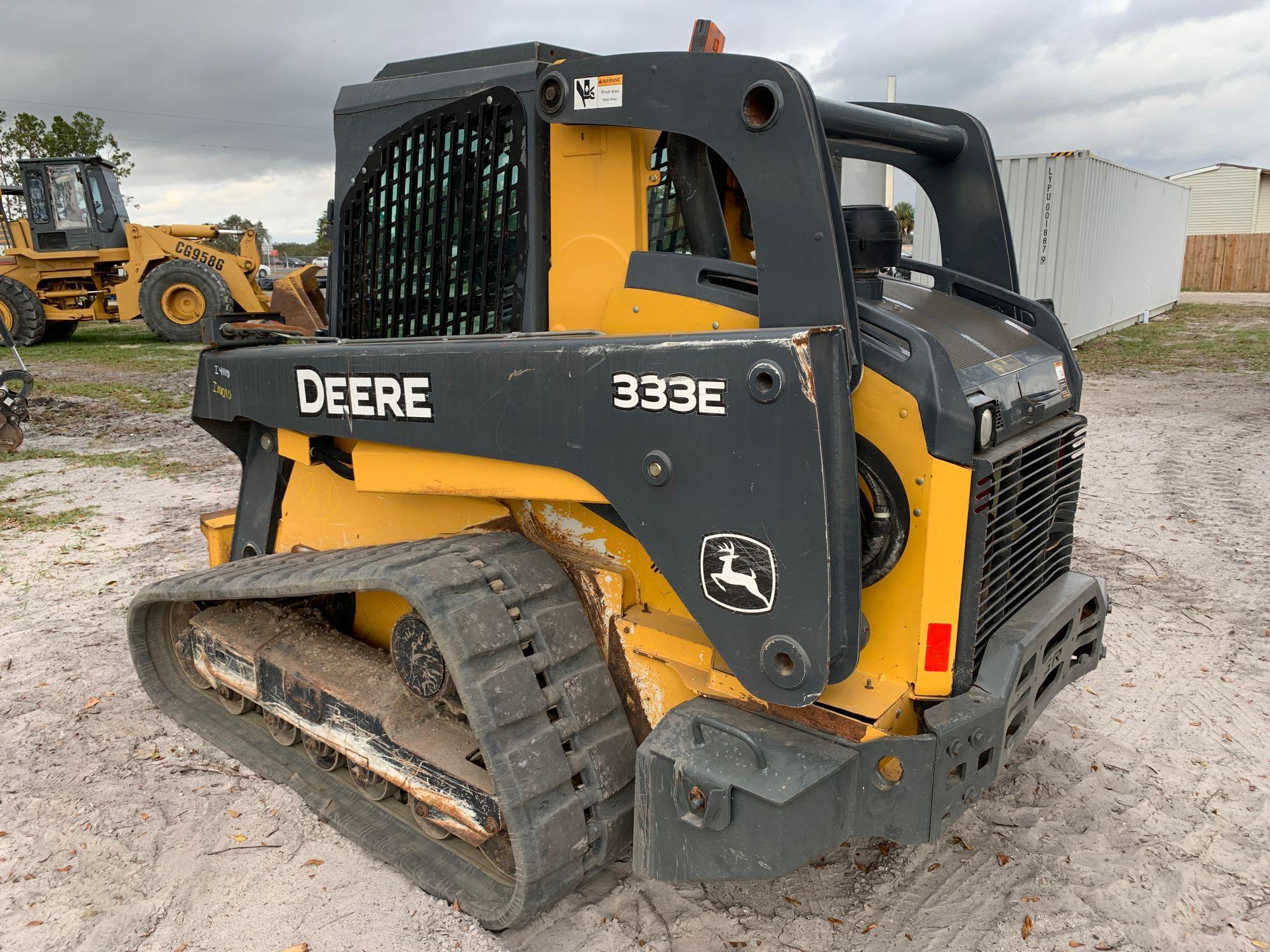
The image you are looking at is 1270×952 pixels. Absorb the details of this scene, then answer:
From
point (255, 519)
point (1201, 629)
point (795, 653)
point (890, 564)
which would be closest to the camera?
point (795, 653)

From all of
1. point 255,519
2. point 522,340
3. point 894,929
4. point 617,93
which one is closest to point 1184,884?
point 894,929

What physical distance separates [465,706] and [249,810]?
4.30ft

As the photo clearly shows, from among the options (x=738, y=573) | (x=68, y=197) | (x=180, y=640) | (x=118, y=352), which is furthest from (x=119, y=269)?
(x=738, y=573)

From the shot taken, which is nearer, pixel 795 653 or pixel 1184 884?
pixel 795 653

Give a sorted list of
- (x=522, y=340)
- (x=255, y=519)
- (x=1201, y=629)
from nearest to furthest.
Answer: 1. (x=522, y=340)
2. (x=255, y=519)
3. (x=1201, y=629)

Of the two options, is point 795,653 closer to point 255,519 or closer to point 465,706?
point 465,706

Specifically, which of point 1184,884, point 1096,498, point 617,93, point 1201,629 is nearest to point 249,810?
point 617,93

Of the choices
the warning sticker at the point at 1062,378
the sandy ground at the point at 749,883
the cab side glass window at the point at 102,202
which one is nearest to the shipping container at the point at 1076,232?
the sandy ground at the point at 749,883

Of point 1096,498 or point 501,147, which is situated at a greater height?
point 501,147

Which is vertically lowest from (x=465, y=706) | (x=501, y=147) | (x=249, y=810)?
(x=249, y=810)

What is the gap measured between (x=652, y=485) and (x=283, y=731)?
1.98 meters

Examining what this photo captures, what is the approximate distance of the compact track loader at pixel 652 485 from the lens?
215 cm

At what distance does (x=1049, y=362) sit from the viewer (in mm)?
2949

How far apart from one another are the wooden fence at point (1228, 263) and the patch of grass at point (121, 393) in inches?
1283
